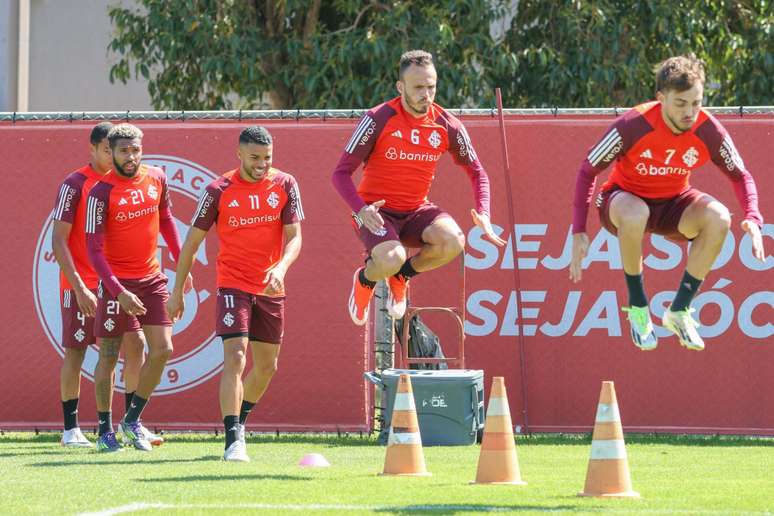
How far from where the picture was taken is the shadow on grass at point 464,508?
22.7 ft

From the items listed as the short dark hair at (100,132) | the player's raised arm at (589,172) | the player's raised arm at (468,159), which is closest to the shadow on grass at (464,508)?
the player's raised arm at (589,172)

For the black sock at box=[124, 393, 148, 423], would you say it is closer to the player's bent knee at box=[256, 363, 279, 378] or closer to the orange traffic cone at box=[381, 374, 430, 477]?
the player's bent knee at box=[256, 363, 279, 378]

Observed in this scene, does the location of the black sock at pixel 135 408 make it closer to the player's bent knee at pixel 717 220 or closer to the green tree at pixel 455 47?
the player's bent knee at pixel 717 220

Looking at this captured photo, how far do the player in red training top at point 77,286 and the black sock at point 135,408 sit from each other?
0.27 meters

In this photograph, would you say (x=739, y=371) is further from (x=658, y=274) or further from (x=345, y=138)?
(x=345, y=138)

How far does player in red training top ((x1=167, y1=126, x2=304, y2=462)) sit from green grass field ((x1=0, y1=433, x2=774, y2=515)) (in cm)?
61

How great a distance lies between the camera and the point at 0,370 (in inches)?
474

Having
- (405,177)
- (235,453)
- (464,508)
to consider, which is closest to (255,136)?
(405,177)

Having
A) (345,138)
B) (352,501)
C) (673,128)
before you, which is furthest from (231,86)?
(352,501)

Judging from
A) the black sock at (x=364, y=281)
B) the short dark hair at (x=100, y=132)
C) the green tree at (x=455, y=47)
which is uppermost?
the green tree at (x=455, y=47)

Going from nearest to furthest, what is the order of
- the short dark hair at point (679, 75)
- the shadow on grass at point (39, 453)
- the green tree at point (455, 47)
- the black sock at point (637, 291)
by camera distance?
the short dark hair at point (679, 75) < the black sock at point (637, 291) < the shadow on grass at point (39, 453) < the green tree at point (455, 47)

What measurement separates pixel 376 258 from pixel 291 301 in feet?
8.32

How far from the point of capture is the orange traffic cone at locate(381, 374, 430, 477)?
832cm

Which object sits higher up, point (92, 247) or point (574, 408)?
point (92, 247)
